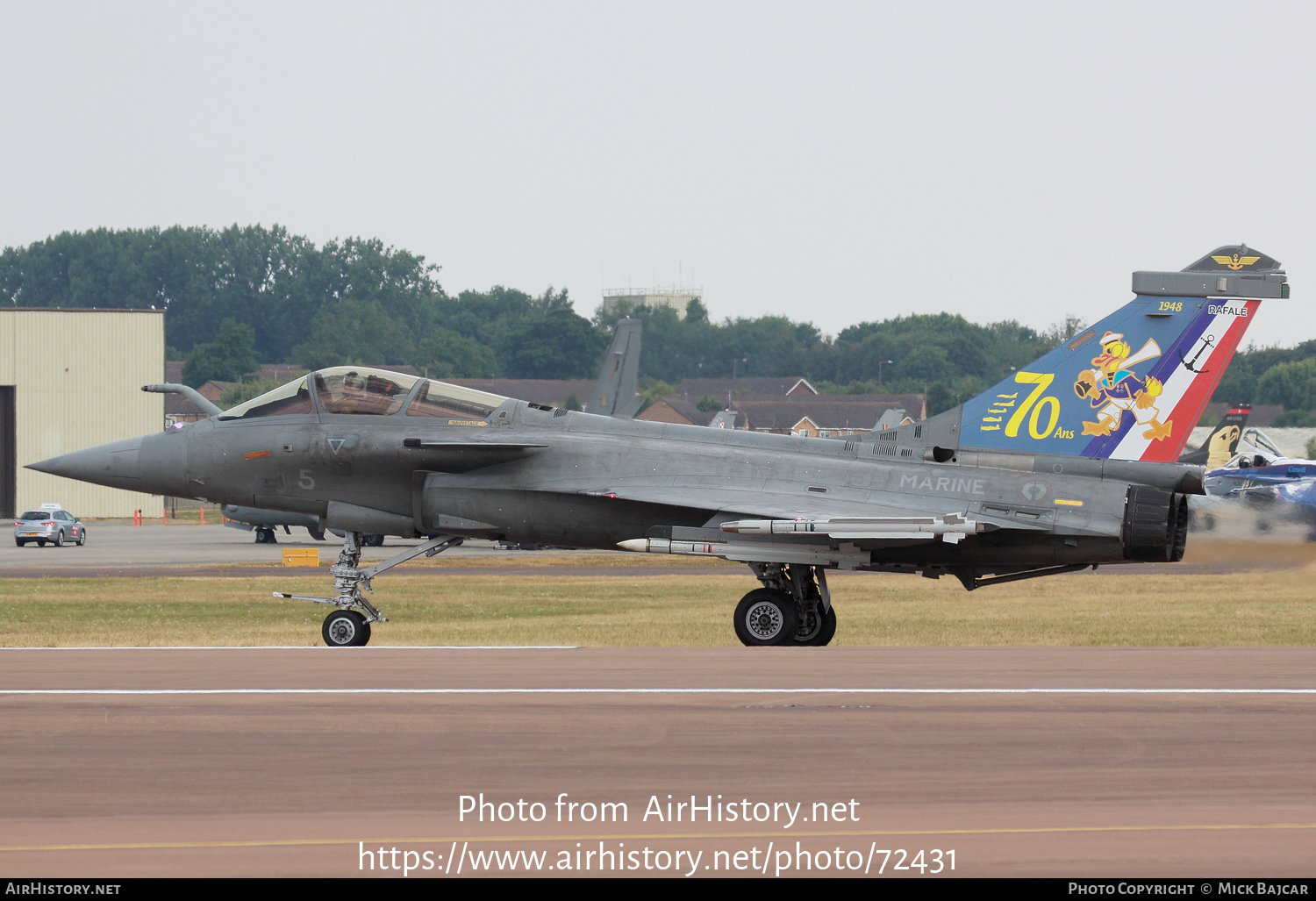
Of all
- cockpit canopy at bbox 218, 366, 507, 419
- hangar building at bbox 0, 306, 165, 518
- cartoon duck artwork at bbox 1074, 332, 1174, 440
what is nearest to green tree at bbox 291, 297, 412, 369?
hangar building at bbox 0, 306, 165, 518

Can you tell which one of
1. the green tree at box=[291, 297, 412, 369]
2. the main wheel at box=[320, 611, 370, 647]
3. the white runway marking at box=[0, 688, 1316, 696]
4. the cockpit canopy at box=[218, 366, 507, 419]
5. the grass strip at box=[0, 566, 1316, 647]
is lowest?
the grass strip at box=[0, 566, 1316, 647]

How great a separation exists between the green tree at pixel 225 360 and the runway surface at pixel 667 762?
12737 cm

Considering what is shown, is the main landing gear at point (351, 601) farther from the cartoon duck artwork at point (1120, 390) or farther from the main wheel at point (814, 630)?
the cartoon duck artwork at point (1120, 390)

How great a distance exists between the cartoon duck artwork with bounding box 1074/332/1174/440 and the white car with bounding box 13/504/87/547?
134ft

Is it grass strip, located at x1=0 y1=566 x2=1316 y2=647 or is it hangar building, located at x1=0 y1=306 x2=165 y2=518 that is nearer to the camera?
grass strip, located at x1=0 y1=566 x2=1316 y2=647

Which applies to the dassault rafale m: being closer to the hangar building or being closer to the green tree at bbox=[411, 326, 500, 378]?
the hangar building

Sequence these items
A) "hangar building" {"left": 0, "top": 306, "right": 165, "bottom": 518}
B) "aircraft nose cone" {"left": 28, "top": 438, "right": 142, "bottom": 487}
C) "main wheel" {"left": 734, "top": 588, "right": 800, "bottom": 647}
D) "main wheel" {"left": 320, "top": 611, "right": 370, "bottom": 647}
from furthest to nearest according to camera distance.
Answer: "hangar building" {"left": 0, "top": 306, "right": 165, "bottom": 518}
"aircraft nose cone" {"left": 28, "top": 438, "right": 142, "bottom": 487}
"main wheel" {"left": 320, "top": 611, "right": 370, "bottom": 647}
"main wheel" {"left": 734, "top": 588, "right": 800, "bottom": 647}

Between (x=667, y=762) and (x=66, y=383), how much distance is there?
64.9 metres

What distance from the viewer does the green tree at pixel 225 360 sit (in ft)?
434

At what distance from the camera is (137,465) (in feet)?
51.1

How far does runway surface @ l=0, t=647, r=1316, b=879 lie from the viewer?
18.0 feet

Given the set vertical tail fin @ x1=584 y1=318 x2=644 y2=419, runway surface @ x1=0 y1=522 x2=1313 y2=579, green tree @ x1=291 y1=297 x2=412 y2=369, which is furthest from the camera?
green tree @ x1=291 y1=297 x2=412 y2=369

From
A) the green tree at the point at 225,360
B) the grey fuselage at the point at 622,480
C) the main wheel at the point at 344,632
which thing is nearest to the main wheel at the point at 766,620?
the grey fuselage at the point at 622,480
